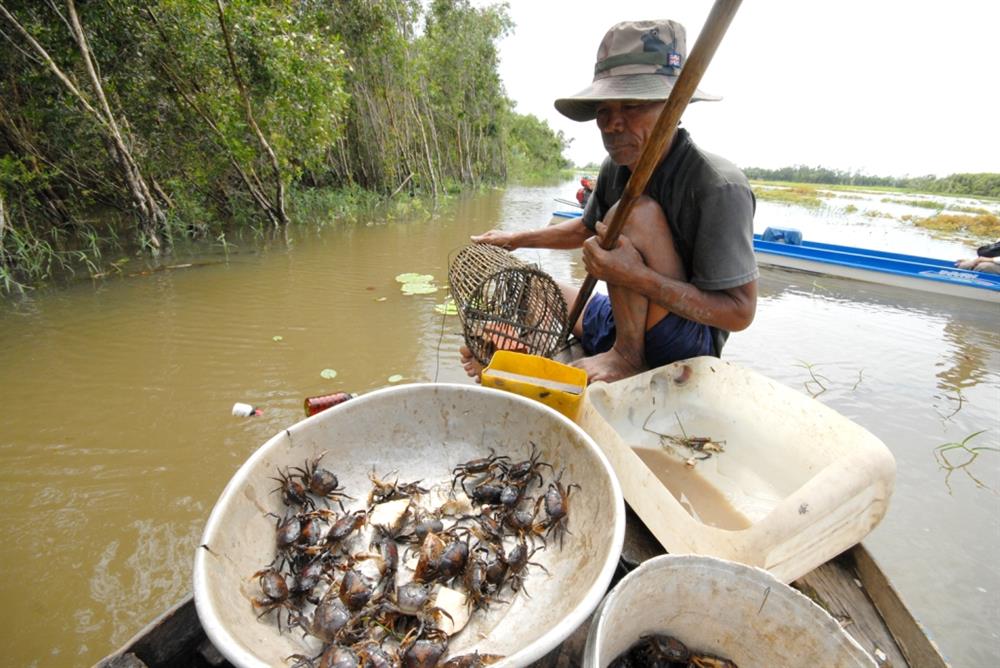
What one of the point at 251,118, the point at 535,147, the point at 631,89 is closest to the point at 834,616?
the point at 631,89

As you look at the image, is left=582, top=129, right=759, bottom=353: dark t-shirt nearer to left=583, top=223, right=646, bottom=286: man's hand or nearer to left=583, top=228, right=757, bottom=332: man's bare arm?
left=583, top=228, right=757, bottom=332: man's bare arm

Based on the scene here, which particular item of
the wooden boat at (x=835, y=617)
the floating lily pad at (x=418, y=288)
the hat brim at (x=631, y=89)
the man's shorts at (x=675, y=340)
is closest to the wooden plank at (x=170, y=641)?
the wooden boat at (x=835, y=617)

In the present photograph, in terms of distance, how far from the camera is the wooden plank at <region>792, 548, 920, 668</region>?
132 centimetres

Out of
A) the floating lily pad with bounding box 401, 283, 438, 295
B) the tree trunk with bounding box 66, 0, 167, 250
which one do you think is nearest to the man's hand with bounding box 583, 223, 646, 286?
the floating lily pad with bounding box 401, 283, 438, 295

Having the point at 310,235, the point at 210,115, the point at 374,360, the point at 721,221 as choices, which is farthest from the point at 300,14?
the point at 721,221

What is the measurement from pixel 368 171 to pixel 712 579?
1595 cm

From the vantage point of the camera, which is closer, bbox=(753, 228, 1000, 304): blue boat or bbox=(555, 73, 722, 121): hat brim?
bbox=(555, 73, 722, 121): hat brim

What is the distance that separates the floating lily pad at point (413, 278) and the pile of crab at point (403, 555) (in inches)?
195

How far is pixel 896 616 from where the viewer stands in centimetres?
138

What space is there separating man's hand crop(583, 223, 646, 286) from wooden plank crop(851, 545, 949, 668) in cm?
143

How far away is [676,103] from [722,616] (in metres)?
1.70

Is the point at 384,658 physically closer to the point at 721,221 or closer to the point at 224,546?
the point at 224,546

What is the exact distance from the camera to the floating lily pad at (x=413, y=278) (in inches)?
252

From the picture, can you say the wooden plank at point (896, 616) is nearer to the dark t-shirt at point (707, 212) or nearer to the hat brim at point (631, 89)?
the dark t-shirt at point (707, 212)
